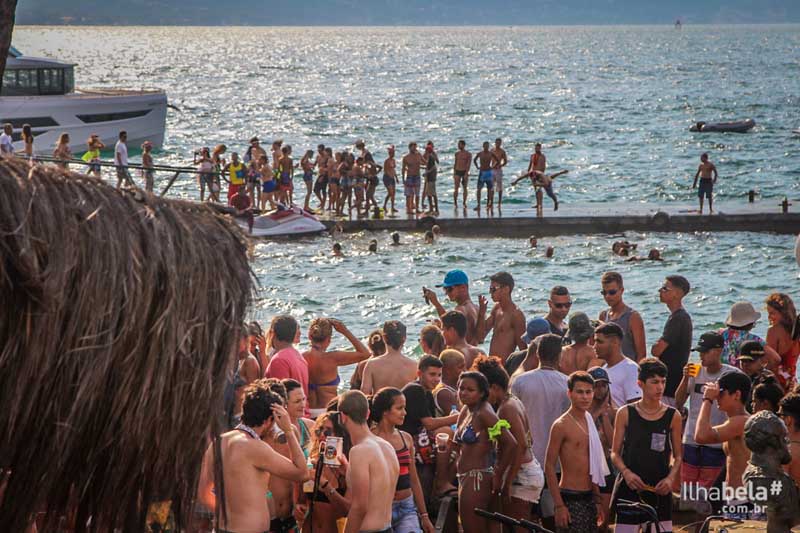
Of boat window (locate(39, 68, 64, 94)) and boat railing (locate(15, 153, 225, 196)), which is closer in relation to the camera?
boat railing (locate(15, 153, 225, 196))

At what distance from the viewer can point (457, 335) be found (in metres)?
9.32

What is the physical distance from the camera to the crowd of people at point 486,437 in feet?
20.4

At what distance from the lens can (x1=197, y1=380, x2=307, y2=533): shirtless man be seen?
19.6ft

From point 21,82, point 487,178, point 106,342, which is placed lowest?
point 487,178

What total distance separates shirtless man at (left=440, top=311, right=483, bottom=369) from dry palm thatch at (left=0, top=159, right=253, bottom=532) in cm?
589

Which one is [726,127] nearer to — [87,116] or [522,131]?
[522,131]

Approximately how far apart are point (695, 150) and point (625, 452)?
53499 mm

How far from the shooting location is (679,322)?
1004 centimetres

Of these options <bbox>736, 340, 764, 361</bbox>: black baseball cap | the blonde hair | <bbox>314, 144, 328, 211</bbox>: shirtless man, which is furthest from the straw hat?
<bbox>314, 144, 328, 211</bbox>: shirtless man

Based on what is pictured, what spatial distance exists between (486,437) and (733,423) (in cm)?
169

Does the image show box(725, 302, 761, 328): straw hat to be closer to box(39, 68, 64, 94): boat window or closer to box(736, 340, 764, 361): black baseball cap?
box(736, 340, 764, 361): black baseball cap

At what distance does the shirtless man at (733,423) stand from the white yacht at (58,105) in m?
31.4

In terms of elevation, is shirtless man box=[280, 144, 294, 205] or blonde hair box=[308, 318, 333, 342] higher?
shirtless man box=[280, 144, 294, 205]

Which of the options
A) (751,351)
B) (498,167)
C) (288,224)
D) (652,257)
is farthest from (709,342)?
(498,167)
